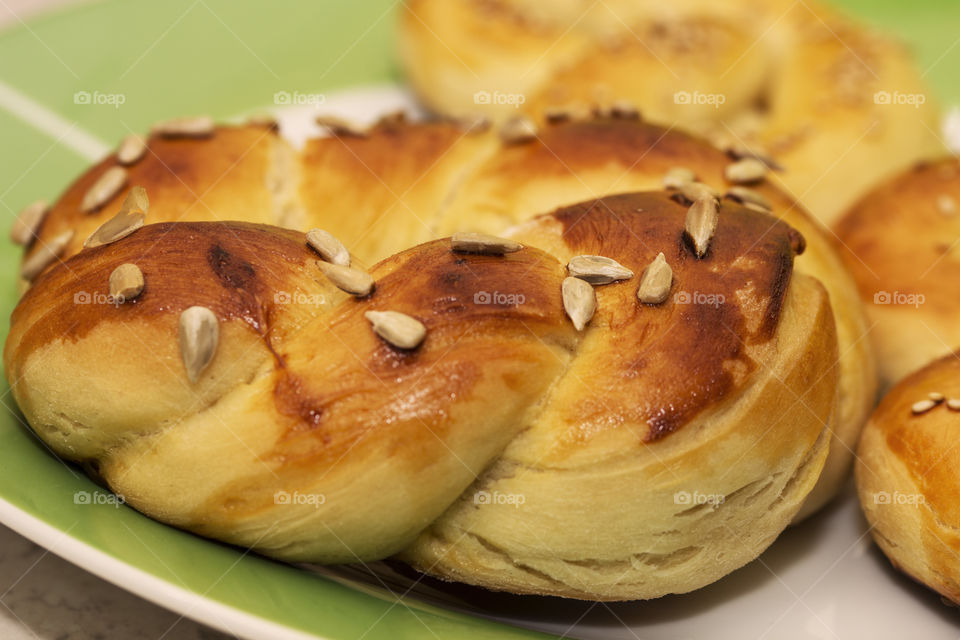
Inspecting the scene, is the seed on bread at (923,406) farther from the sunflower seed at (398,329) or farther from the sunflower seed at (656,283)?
the sunflower seed at (398,329)

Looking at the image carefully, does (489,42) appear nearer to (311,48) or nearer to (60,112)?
(311,48)

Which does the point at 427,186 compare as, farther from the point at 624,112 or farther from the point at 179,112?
the point at 179,112

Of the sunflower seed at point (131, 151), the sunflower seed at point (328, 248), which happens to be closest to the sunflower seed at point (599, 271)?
the sunflower seed at point (328, 248)

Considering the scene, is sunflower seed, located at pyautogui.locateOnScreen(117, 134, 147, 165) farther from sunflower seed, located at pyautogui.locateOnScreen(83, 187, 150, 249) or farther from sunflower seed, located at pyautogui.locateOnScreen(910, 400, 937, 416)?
sunflower seed, located at pyautogui.locateOnScreen(910, 400, 937, 416)

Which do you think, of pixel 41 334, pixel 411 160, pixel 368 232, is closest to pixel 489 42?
pixel 411 160

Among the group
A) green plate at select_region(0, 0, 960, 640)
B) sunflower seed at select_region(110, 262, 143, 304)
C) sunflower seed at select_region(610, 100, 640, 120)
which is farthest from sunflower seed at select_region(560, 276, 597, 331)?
sunflower seed at select_region(610, 100, 640, 120)

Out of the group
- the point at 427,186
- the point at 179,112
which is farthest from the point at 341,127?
the point at 179,112
